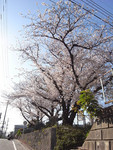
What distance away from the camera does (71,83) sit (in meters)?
10.7

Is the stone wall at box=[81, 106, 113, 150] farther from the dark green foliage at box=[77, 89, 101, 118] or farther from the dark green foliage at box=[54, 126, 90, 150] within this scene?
the dark green foliage at box=[54, 126, 90, 150]

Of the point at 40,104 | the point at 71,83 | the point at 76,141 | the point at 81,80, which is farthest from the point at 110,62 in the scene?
the point at 40,104

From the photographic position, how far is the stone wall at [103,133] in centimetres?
381

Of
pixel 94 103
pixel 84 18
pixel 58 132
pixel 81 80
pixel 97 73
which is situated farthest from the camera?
pixel 81 80

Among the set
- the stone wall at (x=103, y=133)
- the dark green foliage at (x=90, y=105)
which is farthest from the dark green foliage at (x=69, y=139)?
the dark green foliage at (x=90, y=105)

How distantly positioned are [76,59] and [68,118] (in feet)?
15.1

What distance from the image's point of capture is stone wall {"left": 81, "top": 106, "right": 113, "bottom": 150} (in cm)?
381

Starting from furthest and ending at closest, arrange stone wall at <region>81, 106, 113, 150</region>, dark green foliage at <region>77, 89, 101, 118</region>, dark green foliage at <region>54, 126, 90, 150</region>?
dark green foliage at <region>54, 126, 90, 150</region> → dark green foliage at <region>77, 89, 101, 118</region> → stone wall at <region>81, 106, 113, 150</region>

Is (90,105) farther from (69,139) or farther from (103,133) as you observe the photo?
(69,139)

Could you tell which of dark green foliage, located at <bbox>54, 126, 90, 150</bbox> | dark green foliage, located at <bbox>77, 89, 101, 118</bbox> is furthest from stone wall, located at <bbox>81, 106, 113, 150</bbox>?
dark green foliage, located at <bbox>54, 126, 90, 150</bbox>

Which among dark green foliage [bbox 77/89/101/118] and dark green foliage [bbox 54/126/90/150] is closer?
dark green foliage [bbox 77/89/101/118]

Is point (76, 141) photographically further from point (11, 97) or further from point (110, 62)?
point (11, 97)

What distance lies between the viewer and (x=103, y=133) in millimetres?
4043

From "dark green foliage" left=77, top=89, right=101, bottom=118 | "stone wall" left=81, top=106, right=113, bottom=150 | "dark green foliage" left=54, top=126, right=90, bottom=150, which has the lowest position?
"dark green foliage" left=54, top=126, right=90, bottom=150
